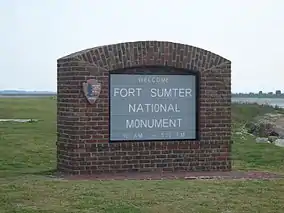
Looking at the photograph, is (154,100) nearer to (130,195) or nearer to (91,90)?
(91,90)

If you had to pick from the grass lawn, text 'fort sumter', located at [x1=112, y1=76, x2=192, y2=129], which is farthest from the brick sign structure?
the grass lawn

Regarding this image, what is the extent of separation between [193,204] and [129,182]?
207cm

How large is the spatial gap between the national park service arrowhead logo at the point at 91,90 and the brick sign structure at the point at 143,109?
0.7 inches

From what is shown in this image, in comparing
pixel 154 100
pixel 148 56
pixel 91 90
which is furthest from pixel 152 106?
pixel 91 90

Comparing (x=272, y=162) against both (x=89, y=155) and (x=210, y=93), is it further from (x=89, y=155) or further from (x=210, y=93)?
(x=89, y=155)

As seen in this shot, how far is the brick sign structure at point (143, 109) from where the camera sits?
12953 millimetres

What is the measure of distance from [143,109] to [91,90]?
116 centimetres

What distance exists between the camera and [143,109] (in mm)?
13508

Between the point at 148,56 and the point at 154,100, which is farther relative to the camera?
the point at 154,100

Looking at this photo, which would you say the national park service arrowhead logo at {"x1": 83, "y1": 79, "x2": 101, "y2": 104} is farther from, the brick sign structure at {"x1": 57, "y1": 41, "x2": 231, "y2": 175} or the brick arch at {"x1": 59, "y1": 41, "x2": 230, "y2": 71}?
the brick arch at {"x1": 59, "y1": 41, "x2": 230, "y2": 71}

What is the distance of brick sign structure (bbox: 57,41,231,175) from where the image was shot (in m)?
13.0

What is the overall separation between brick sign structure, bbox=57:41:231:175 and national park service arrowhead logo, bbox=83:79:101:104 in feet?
0.06

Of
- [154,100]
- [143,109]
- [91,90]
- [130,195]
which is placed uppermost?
[91,90]

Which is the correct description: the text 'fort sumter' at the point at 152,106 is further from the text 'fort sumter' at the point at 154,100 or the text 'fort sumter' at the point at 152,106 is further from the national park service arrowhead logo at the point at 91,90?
the national park service arrowhead logo at the point at 91,90
